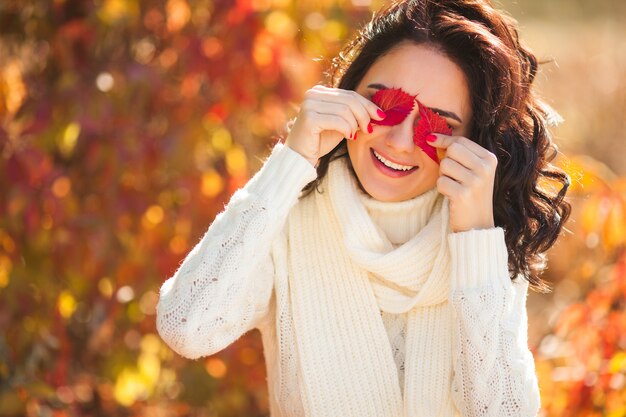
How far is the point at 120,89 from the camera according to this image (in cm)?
293

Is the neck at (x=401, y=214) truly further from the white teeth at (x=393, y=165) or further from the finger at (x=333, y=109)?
the finger at (x=333, y=109)

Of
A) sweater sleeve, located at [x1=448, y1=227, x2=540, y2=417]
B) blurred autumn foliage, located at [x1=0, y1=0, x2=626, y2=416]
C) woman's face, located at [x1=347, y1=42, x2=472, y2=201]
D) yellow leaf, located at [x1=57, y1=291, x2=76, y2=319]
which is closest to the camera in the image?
sweater sleeve, located at [x1=448, y1=227, x2=540, y2=417]

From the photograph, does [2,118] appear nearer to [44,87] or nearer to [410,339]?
[44,87]

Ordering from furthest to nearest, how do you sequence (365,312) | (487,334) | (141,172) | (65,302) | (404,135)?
(65,302), (141,172), (365,312), (404,135), (487,334)

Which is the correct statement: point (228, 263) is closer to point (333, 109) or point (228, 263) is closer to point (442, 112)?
point (333, 109)

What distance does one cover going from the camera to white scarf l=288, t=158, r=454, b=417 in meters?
2.04

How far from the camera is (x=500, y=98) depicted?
205 centimetres

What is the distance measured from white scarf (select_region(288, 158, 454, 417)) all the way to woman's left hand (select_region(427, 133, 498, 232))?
0.33 ft

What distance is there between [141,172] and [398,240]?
1152mm

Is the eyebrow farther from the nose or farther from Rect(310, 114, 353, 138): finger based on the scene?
Rect(310, 114, 353, 138): finger

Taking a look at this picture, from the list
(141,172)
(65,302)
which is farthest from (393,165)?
(65,302)

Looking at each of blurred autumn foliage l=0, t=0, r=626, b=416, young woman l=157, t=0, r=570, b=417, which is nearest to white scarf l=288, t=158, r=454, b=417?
young woman l=157, t=0, r=570, b=417

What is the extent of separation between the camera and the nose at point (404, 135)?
6.48 ft

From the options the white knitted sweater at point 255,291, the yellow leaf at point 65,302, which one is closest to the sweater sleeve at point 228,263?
the white knitted sweater at point 255,291
